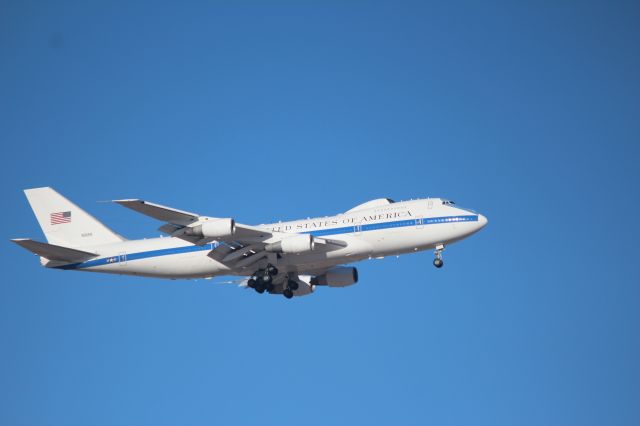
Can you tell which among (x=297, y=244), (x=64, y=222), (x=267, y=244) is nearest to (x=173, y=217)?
(x=267, y=244)

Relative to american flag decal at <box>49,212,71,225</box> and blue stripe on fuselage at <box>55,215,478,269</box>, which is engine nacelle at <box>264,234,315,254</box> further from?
american flag decal at <box>49,212,71,225</box>

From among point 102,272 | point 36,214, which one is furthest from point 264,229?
point 36,214

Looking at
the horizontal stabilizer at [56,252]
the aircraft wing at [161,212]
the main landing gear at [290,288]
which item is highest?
the aircraft wing at [161,212]

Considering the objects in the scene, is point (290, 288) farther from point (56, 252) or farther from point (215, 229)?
point (56, 252)

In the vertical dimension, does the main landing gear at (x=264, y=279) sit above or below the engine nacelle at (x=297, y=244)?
below

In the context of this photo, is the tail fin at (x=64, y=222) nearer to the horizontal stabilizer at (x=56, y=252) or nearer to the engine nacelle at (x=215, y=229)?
the horizontal stabilizer at (x=56, y=252)

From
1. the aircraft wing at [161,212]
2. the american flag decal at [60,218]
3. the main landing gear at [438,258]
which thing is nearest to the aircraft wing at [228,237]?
the aircraft wing at [161,212]

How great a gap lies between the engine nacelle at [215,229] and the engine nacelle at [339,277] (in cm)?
987

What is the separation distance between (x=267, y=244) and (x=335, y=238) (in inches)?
152

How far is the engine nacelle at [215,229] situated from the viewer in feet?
160

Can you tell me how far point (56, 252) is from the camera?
53781 mm

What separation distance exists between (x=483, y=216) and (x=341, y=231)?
8081mm

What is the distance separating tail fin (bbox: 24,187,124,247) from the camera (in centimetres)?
5638

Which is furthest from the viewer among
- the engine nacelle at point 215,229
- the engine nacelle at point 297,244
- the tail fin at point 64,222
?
the tail fin at point 64,222
